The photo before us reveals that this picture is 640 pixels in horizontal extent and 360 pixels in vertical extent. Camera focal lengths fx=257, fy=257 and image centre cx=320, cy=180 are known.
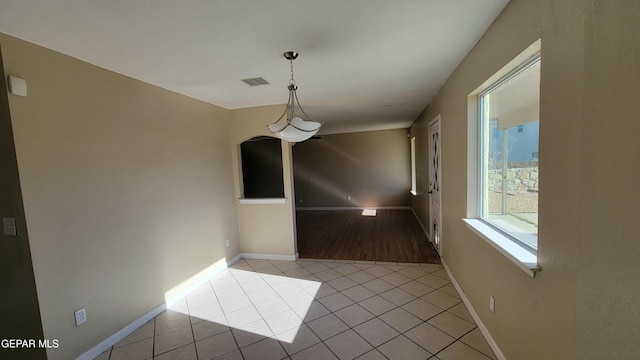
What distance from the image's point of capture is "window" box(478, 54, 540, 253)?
1526mm

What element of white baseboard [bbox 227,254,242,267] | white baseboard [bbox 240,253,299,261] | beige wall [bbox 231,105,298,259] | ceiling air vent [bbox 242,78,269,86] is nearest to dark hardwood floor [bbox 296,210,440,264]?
white baseboard [bbox 240,253,299,261]

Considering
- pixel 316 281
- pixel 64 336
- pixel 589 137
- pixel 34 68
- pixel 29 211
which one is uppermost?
pixel 34 68

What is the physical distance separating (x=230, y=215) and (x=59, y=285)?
2154 millimetres

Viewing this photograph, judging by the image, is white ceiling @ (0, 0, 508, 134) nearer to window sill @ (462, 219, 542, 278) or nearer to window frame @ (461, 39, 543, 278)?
window frame @ (461, 39, 543, 278)

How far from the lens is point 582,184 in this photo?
1024mm

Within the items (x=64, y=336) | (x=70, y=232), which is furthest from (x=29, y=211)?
(x=64, y=336)

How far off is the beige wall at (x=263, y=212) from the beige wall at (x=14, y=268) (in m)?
2.43

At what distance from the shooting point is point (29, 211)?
68.0 inches

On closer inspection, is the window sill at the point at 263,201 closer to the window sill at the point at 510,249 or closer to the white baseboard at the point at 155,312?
the white baseboard at the point at 155,312

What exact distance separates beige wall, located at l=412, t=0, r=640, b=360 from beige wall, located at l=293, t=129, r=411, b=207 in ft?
19.6

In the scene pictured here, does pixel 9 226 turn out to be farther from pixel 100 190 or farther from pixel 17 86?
pixel 17 86

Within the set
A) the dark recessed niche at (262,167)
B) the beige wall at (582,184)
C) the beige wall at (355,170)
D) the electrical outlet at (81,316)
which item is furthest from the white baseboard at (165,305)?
the beige wall at (355,170)

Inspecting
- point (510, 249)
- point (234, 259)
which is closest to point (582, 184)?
point (510, 249)

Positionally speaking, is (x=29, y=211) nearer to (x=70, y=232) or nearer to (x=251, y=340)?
(x=70, y=232)
